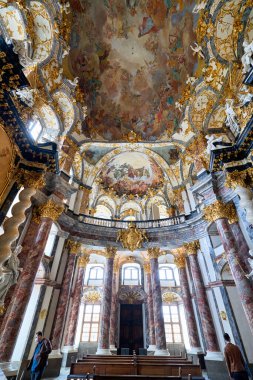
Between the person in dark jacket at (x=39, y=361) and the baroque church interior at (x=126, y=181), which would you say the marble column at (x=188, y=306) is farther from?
the person in dark jacket at (x=39, y=361)

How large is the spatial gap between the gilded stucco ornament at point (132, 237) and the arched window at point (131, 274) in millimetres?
6208

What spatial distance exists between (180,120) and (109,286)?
1461 cm

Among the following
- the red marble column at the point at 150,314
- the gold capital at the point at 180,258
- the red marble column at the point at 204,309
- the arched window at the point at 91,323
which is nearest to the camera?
the red marble column at the point at 204,309

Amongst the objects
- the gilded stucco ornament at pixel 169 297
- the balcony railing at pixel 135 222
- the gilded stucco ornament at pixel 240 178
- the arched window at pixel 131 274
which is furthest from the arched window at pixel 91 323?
the gilded stucco ornament at pixel 240 178

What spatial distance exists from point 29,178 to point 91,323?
16318mm

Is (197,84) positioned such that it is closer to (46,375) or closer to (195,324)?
(195,324)

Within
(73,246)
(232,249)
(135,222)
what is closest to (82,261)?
(73,246)

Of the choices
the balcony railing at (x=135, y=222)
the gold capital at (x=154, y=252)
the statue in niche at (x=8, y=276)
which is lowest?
the statue in niche at (x=8, y=276)

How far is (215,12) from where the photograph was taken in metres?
13.3

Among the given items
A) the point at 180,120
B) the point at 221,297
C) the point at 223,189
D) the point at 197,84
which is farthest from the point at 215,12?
the point at 221,297

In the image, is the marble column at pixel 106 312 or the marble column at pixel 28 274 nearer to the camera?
the marble column at pixel 28 274

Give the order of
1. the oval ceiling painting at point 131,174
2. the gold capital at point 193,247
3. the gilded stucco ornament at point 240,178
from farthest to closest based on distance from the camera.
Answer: the oval ceiling painting at point 131,174 < the gold capital at point 193,247 < the gilded stucco ornament at point 240,178

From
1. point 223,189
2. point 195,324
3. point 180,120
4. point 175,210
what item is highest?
point 180,120

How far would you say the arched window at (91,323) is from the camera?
19091mm
